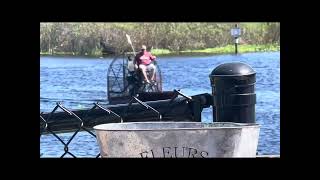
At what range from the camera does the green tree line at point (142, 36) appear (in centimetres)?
1049

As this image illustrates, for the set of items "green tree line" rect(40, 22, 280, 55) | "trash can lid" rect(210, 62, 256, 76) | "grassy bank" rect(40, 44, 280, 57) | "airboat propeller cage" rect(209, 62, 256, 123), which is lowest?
"airboat propeller cage" rect(209, 62, 256, 123)

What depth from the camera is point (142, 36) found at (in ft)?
36.1

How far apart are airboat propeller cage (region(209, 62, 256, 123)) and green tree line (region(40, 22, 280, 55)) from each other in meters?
3.25

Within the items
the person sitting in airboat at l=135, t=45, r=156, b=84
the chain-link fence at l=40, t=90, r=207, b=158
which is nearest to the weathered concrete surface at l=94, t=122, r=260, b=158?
the chain-link fence at l=40, t=90, r=207, b=158

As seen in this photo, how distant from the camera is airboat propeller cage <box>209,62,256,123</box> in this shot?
22.0 ft

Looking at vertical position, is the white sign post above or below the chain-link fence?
above

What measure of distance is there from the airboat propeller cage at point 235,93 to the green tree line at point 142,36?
128 inches

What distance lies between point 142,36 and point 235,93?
14.5 ft

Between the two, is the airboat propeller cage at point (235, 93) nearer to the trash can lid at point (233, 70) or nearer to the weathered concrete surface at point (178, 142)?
the trash can lid at point (233, 70)

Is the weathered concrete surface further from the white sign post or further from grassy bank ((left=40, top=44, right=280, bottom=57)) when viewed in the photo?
the white sign post
